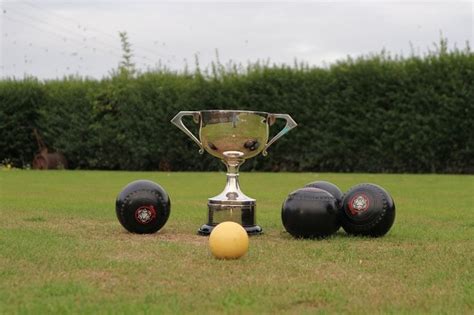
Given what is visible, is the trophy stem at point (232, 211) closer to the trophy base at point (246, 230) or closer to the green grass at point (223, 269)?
the trophy base at point (246, 230)

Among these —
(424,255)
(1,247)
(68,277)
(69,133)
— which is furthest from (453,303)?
(69,133)

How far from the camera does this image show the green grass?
13.9ft

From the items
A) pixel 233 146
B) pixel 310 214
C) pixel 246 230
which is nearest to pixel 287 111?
pixel 233 146

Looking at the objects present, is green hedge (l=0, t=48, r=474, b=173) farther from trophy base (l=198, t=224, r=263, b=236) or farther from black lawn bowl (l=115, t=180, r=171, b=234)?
black lawn bowl (l=115, t=180, r=171, b=234)

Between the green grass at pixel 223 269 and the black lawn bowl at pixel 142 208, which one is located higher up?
the black lawn bowl at pixel 142 208

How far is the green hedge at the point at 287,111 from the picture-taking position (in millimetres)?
20672

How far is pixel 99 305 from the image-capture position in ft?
13.6

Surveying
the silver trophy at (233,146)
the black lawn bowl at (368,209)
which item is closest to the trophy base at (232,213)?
the silver trophy at (233,146)

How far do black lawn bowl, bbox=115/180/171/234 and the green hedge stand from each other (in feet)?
47.5

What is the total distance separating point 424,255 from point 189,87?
18910 mm

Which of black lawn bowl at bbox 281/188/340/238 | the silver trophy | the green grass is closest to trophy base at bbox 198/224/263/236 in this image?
the silver trophy

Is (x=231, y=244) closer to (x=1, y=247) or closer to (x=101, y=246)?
(x=101, y=246)

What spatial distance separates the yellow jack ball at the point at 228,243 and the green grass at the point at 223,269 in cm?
10

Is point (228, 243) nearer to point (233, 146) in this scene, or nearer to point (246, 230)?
point (246, 230)
